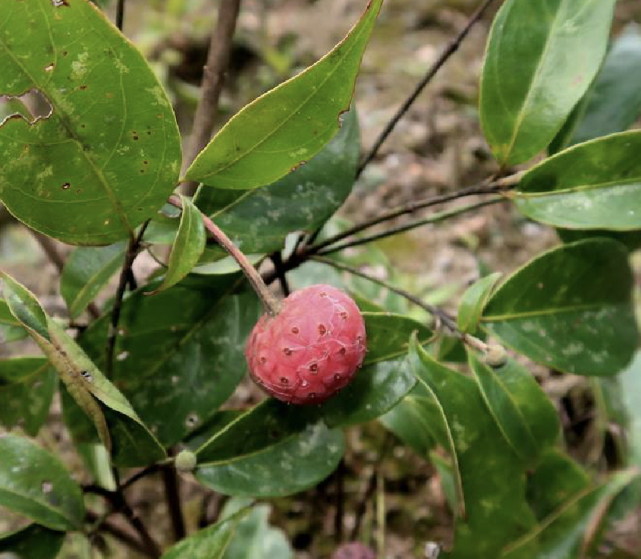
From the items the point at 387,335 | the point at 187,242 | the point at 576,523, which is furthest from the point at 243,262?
the point at 576,523

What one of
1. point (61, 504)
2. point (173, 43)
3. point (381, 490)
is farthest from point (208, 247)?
point (173, 43)

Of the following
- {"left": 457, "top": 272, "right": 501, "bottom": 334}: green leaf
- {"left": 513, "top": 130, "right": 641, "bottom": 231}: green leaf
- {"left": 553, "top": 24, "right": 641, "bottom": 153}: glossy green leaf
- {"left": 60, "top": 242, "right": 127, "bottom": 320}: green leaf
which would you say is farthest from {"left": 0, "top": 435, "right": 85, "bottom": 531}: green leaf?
{"left": 553, "top": 24, "right": 641, "bottom": 153}: glossy green leaf

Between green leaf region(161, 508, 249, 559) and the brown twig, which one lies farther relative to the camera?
the brown twig

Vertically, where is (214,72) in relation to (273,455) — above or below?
above

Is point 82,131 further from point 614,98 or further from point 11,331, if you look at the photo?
point 614,98

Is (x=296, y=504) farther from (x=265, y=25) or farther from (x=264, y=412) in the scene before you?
(x=265, y=25)

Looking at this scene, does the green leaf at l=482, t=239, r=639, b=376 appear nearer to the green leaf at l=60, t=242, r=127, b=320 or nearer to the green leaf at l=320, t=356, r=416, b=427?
the green leaf at l=320, t=356, r=416, b=427
